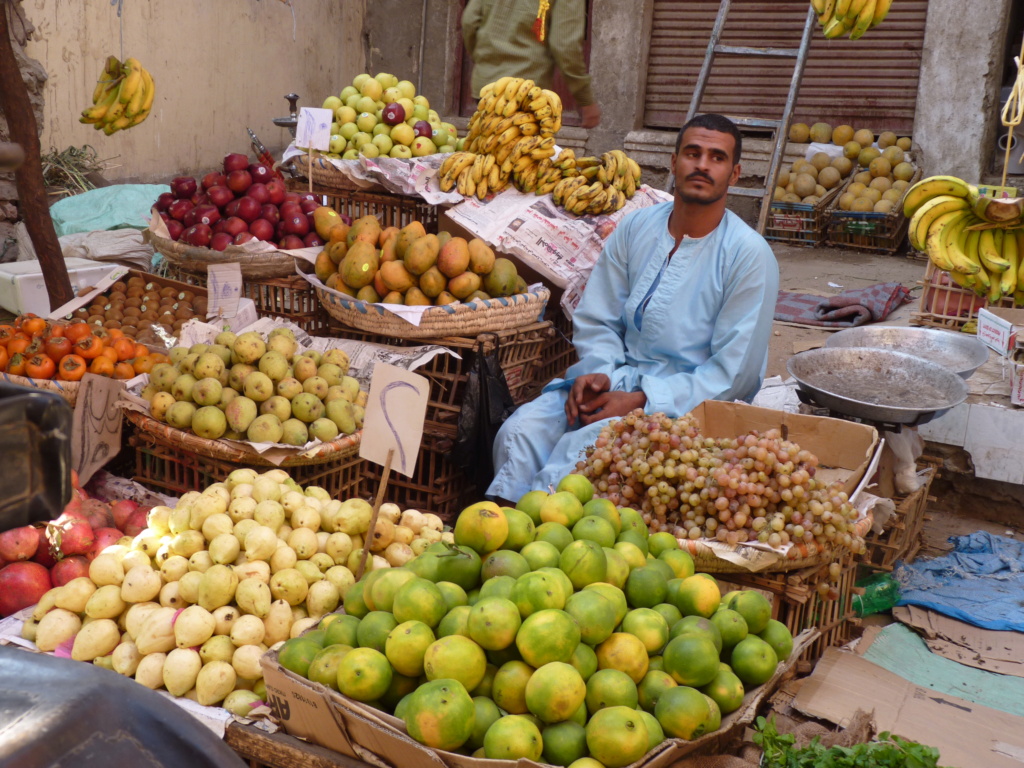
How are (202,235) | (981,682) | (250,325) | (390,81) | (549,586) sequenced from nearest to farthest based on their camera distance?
(549,586) → (981,682) → (250,325) → (202,235) → (390,81)

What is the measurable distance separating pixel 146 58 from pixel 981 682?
7.03 m

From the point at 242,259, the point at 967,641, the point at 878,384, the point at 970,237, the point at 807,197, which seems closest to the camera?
the point at 967,641

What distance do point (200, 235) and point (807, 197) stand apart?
17.3 feet

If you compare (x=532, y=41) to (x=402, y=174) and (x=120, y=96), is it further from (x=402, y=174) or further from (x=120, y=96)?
(x=120, y=96)

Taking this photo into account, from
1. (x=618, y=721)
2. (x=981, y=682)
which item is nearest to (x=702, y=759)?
(x=618, y=721)

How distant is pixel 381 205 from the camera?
178 inches

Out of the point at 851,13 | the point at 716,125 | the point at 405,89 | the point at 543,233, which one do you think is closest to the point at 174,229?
the point at 405,89

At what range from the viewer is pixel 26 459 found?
560mm

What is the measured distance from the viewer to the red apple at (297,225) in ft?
13.3

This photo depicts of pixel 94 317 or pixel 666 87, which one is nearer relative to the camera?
pixel 94 317

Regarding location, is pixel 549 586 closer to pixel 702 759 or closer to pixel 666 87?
pixel 702 759

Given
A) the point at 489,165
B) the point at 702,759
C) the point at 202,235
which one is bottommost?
the point at 702,759

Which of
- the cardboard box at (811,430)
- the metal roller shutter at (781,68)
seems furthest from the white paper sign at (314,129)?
the metal roller shutter at (781,68)

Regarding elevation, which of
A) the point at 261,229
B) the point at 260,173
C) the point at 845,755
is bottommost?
→ the point at 845,755
